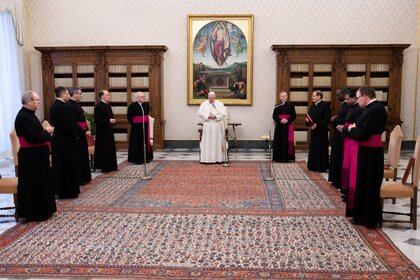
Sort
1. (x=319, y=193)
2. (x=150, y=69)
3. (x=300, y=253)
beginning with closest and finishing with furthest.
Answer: (x=300, y=253) < (x=319, y=193) < (x=150, y=69)

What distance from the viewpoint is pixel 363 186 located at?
5863 millimetres

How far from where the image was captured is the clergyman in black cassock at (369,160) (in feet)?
18.6

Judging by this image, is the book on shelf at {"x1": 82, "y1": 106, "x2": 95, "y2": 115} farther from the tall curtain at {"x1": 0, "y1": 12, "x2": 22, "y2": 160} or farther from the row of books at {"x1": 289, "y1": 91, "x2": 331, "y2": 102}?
the row of books at {"x1": 289, "y1": 91, "x2": 331, "y2": 102}

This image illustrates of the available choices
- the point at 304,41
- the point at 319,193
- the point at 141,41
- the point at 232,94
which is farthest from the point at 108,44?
the point at 319,193

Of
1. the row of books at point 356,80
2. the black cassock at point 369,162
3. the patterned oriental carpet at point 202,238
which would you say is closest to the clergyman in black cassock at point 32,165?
the patterned oriental carpet at point 202,238

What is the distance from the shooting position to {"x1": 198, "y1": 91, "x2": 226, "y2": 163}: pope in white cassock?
11508 mm

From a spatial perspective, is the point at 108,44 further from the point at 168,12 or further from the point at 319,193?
the point at 319,193

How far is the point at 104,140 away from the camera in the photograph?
10.4m

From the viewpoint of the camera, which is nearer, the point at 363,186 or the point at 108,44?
the point at 363,186

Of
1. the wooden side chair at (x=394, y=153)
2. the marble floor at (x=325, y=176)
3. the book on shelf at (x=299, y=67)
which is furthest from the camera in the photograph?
the book on shelf at (x=299, y=67)

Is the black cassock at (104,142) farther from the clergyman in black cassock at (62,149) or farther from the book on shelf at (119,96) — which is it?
the book on shelf at (119,96)

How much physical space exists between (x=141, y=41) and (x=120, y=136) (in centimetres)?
310

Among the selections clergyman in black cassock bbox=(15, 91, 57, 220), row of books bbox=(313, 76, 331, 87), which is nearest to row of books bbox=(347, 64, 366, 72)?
row of books bbox=(313, 76, 331, 87)

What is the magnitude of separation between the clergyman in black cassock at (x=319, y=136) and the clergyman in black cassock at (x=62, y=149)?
17.6 ft
